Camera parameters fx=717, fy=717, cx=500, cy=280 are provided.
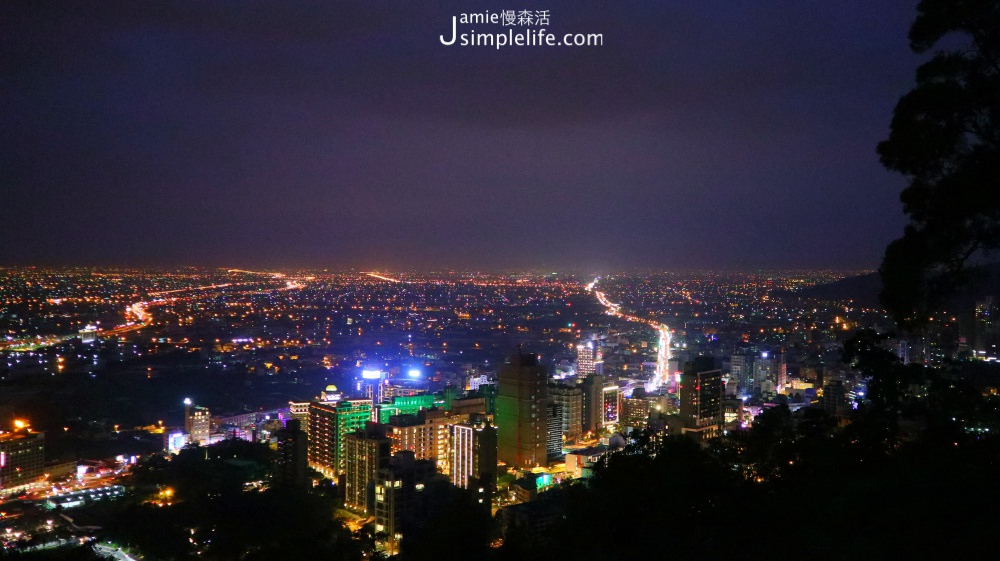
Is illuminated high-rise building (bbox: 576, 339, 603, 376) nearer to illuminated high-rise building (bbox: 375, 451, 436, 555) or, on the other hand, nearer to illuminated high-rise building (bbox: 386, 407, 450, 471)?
illuminated high-rise building (bbox: 386, 407, 450, 471)

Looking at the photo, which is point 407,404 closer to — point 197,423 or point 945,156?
point 197,423

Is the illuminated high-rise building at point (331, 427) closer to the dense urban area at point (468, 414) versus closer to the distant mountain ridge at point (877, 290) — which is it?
the dense urban area at point (468, 414)

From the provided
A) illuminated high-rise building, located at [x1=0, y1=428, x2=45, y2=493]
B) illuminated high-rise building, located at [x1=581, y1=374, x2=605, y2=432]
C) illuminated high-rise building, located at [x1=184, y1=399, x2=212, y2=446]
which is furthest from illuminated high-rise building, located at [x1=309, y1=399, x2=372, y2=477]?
illuminated high-rise building, located at [x1=581, y1=374, x2=605, y2=432]

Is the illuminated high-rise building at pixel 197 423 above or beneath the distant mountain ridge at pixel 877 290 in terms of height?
beneath

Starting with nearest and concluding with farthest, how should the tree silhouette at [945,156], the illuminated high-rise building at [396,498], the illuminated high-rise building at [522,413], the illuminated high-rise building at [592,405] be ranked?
the tree silhouette at [945,156], the illuminated high-rise building at [396,498], the illuminated high-rise building at [522,413], the illuminated high-rise building at [592,405]

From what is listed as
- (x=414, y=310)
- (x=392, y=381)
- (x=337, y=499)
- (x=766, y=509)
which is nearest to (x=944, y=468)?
(x=766, y=509)

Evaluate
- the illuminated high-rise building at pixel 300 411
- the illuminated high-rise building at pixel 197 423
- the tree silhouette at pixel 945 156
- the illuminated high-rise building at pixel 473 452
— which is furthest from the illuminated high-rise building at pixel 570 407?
the tree silhouette at pixel 945 156
